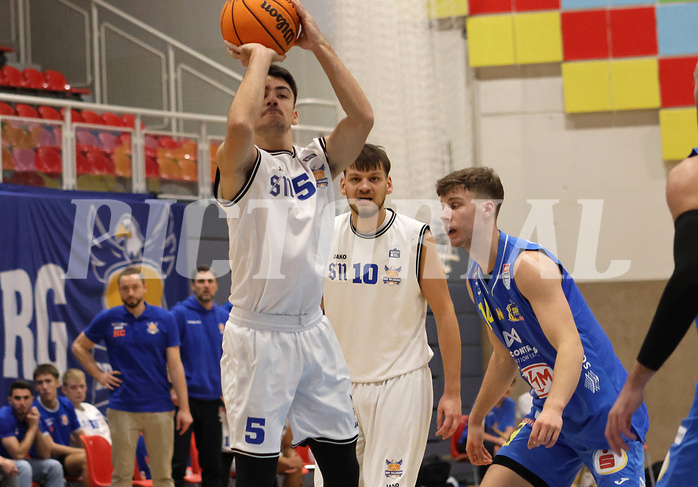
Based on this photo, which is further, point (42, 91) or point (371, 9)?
point (42, 91)

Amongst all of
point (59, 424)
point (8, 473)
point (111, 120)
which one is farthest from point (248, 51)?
point (111, 120)

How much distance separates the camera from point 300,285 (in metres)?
3.30

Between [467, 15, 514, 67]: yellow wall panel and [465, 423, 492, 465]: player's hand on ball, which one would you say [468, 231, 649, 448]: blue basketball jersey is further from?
[467, 15, 514, 67]: yellow wall panel

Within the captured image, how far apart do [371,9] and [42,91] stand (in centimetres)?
534

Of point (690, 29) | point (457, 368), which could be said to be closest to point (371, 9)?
point (690, 29)

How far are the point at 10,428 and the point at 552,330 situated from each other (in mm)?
5787

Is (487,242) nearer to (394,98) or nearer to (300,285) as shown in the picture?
(300,285)

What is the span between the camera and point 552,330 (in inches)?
134

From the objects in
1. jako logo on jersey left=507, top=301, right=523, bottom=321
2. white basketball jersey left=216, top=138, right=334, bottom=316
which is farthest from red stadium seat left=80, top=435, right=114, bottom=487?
jako logo on jersey left=507, top=301, right=523, bottom=321

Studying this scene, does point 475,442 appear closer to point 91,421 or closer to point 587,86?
point 91,421

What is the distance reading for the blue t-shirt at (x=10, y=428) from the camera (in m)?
7.36

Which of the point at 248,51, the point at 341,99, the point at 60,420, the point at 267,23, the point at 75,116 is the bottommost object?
the point at 60,420

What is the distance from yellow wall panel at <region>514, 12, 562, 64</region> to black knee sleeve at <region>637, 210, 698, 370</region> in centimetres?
1017

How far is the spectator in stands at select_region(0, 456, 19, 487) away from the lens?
697 centimetres
